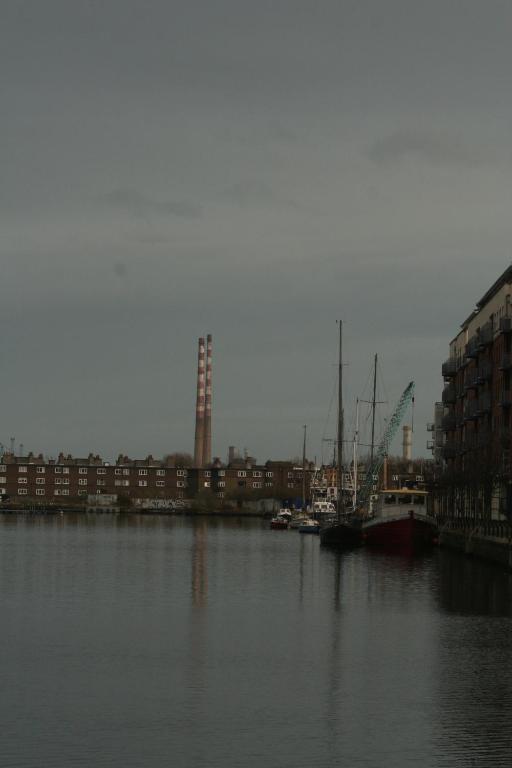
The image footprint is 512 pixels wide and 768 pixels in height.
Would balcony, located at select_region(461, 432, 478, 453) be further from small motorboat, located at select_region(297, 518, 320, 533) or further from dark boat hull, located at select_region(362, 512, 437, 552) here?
small motorboat, located at select_region(297, 518, 320, 533)

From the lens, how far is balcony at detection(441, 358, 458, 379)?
374ft

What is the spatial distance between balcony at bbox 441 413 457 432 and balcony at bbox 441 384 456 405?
118cm

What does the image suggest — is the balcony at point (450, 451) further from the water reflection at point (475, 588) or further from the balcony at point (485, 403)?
the water reflection at point (475, 588)

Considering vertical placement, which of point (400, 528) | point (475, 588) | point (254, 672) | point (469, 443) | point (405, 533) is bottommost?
point (254, 672)

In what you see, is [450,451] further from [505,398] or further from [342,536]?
[505,398]

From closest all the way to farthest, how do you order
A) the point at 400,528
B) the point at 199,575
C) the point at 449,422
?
the point at 199,575 < the point at 400,528 < the point at 449,422

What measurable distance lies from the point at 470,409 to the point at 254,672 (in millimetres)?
72051

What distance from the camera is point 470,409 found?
100 metres

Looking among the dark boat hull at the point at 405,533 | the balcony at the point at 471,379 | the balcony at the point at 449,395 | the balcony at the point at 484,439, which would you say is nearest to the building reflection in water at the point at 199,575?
the dark boat hull at the point at 405,533

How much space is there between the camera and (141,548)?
90250 mm

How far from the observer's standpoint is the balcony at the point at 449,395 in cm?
11456

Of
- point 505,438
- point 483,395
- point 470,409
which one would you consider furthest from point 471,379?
point 505,438

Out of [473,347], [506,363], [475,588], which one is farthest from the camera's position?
[473,347]

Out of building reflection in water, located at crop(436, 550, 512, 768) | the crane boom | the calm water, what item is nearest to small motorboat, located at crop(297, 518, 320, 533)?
the crane boom
